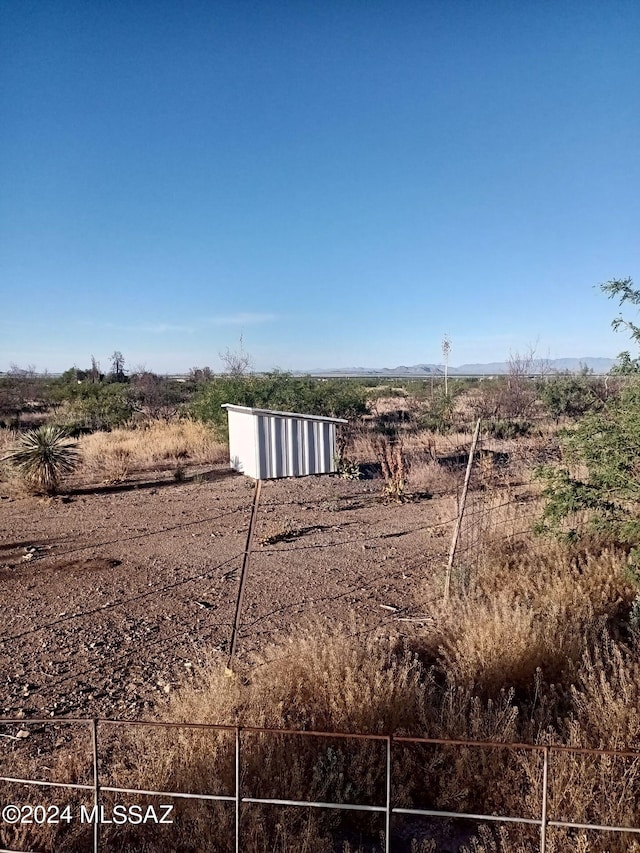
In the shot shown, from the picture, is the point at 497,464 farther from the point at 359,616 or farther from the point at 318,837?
the point at 318,837

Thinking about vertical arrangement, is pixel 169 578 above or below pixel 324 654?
below

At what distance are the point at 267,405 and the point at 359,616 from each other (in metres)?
11.0

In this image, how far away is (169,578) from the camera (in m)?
6.94

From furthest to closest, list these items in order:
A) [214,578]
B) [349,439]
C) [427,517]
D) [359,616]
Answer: [349,439] → [427,517] → [214,578] → [359,616]

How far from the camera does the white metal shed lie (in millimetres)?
12445

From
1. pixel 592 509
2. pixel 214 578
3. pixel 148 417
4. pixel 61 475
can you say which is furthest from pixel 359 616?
pixel 148 417

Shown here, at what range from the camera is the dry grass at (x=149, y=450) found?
45.5 feet

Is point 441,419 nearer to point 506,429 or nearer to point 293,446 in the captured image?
point 506,429

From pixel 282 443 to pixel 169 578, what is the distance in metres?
6.12

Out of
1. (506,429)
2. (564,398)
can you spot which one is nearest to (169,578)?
(506,429)

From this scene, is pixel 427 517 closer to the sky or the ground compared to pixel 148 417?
closer to the ground

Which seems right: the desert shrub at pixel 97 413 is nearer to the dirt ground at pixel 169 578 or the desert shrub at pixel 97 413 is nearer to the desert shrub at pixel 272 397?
the desert shrub at pixel 272 397

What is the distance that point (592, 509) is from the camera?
5957 mm

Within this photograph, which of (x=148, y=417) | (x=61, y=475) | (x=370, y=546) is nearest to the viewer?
(x=370, y=546)
